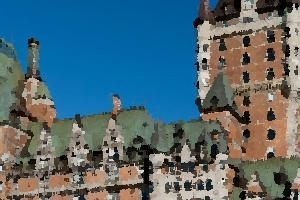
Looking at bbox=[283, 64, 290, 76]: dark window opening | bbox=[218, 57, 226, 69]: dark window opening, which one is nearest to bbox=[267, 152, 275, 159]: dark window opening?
bbox=[283, 64, 290, 76]: dark window opening

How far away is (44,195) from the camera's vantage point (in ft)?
199

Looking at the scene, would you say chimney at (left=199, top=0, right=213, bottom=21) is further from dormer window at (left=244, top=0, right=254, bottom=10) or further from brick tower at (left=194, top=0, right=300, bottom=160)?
dormer window at (left=244, top=0, right=254, bottom=10)

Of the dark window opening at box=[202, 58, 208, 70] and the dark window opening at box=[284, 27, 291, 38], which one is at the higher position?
the dark window opening at box=[284, 27, 291, 38]

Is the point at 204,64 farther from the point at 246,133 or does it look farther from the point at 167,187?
the point at 167,187

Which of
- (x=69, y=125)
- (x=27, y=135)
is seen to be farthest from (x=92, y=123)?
(x=27, y=135)

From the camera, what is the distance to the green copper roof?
66.8 meters

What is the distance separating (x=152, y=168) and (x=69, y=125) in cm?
1301

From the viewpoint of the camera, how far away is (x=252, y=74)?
6900 centimetres

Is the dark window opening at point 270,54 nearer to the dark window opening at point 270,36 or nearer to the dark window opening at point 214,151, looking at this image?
the dark window opening at point 270,36

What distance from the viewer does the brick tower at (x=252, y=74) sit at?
66.0 meters

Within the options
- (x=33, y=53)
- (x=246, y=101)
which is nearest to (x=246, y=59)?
A: (x=246, y=101)

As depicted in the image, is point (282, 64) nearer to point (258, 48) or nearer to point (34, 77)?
point (258, 48)

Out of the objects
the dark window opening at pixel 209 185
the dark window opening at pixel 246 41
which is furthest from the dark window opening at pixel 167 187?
the dark window opening at pixel 246 41

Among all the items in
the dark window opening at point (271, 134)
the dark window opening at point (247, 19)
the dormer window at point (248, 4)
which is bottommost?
the dark window opening at point (271, 134)
